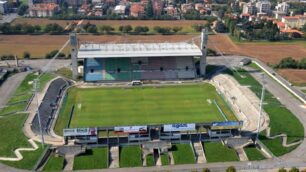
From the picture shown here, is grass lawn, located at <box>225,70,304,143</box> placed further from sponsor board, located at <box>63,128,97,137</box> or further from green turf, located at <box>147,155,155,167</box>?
sponsor board, located at <box>63,128,97,137</box>

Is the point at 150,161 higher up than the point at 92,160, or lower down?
lower down

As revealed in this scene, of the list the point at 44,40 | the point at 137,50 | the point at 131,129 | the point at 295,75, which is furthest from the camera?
the point at 44,40

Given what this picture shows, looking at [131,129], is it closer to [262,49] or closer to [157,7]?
[262,49]

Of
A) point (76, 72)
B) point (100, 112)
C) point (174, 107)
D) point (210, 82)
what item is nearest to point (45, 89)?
point (76, 72)

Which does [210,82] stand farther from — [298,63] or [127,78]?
[298,63]

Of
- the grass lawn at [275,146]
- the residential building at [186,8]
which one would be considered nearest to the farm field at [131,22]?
the residential building at [186,8]

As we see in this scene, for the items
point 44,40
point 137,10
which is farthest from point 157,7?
point 44,40

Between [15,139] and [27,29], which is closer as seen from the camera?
[15,139]
